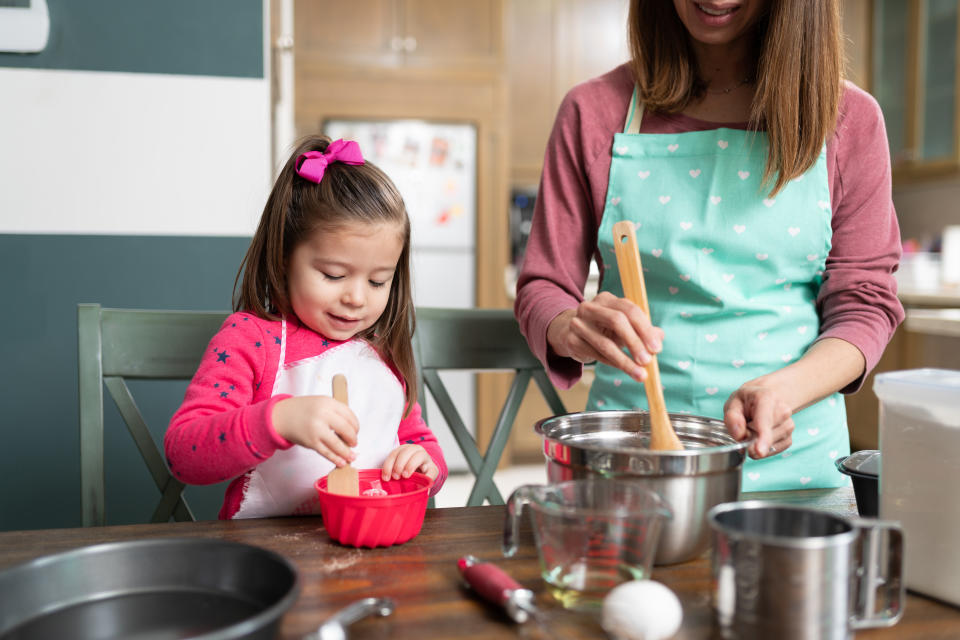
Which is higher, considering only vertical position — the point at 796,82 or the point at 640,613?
the point at 796,82

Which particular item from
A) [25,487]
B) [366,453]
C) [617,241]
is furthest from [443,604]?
[25,487]

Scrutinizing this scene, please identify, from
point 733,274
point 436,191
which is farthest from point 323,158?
point 436,191

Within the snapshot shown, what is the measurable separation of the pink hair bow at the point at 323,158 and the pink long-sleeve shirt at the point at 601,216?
0.98ft

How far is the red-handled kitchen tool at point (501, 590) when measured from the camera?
57cm

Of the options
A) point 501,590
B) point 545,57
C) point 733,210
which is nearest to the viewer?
point 501,590

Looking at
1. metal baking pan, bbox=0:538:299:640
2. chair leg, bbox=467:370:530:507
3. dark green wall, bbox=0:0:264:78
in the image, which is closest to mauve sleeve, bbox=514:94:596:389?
chair leg, bbox=467:370:530:507

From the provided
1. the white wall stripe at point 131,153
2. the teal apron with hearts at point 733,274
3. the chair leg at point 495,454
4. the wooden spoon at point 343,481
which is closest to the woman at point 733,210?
the teal apron with hearts at point 733,274

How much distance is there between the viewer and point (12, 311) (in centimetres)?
154

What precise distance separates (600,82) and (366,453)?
0.64 m

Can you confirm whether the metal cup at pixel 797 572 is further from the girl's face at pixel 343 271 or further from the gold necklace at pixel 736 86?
the gold necklace at pixel 736 86

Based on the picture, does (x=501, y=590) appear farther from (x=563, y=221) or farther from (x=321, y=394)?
(x=563, y=221)

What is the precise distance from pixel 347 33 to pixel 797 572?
349 cm

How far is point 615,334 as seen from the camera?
0.82 m

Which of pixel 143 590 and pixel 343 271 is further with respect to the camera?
pixel 343 271
